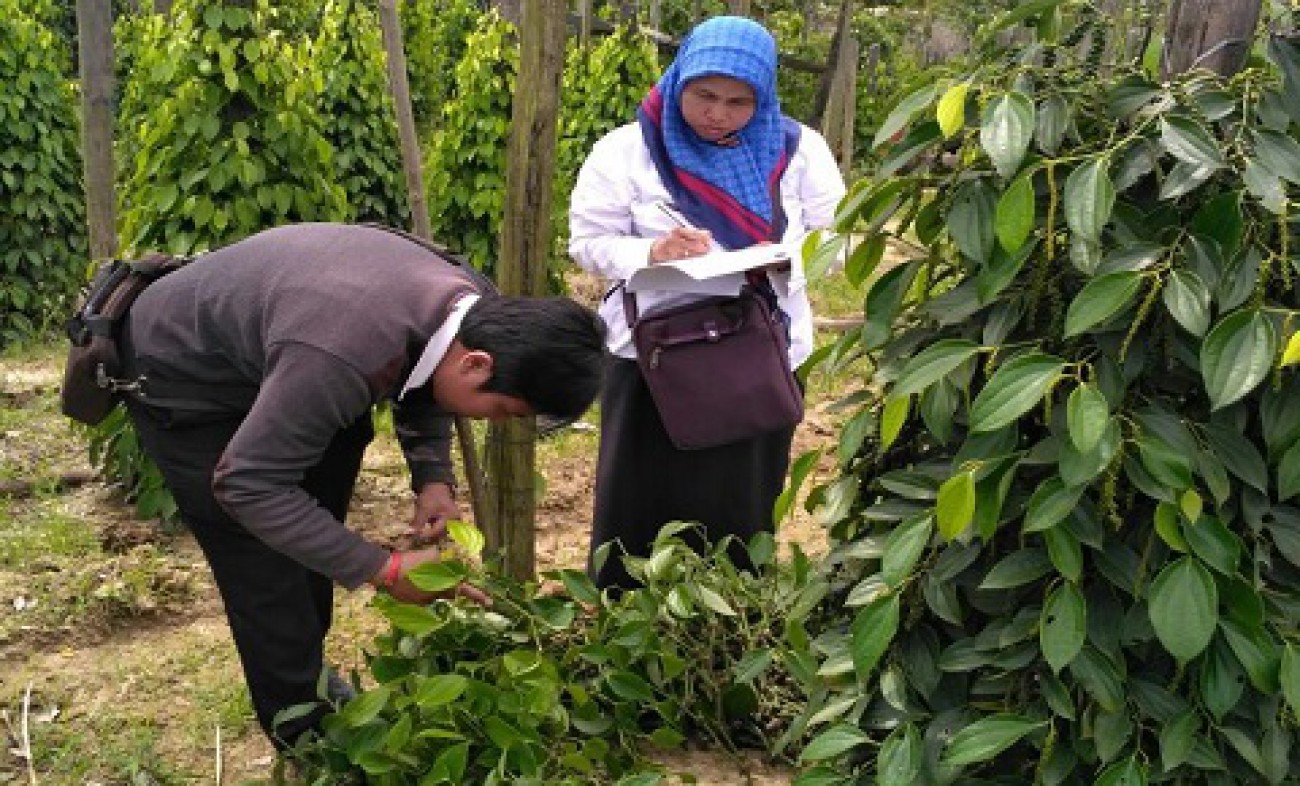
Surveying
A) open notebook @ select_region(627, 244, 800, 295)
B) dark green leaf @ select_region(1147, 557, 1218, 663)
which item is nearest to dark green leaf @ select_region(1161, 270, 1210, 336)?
dark green leaf @ select_region(1147, 557, 1218, 663)

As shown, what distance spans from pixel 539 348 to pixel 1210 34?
1017mm

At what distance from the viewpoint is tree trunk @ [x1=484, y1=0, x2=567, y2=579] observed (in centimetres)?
235

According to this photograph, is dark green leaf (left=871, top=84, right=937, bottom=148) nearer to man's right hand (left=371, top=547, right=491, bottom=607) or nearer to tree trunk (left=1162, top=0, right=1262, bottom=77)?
tree trunk (left=1162, top=0, right=1262, bottom=77)

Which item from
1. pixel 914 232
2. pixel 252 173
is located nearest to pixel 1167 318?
pixel 914 232

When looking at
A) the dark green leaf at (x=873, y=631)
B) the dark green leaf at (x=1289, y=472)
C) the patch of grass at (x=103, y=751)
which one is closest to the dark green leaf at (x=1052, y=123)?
the dark green leaf at (x=1289, y=472)

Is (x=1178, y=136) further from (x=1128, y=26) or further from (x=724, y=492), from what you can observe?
(x=724, y=492)

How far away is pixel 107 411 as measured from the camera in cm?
249

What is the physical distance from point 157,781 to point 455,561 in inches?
41.0

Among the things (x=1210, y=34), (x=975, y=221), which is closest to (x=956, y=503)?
(x=975, y=221)

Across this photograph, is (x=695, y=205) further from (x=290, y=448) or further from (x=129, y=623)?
(x=129, y=623)

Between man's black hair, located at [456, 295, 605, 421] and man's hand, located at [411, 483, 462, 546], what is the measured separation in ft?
2.13

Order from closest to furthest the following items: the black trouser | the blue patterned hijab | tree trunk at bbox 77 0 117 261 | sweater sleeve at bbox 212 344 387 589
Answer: sweater sleeve at bbox 212 344 387 589
the black trouser
the blue patterned hijab
tree trunk at bbox 77 0 117 261

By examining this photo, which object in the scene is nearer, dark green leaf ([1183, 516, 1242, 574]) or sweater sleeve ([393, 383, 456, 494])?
dark green leaf ([1183, 516, 1242, 574])

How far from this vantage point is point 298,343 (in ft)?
6.64
